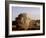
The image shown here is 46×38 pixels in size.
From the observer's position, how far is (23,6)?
5.19ft

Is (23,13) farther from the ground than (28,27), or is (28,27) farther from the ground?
(23,13)

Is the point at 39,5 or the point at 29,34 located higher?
the point at 39,5

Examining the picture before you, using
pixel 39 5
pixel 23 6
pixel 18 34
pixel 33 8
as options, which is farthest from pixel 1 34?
pixel 39 5

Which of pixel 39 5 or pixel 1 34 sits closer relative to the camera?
pixel 1 34

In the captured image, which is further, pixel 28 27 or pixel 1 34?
pixel 28 27

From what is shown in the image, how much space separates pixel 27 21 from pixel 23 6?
0.28 metres

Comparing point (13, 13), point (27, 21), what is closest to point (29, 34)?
point (27, 21)

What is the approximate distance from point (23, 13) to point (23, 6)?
13cm

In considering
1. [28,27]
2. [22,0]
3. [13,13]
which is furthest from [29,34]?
[22,0]

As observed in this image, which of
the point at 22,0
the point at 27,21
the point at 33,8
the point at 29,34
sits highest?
the point at 22,0

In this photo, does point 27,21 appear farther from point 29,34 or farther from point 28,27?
point 29,34

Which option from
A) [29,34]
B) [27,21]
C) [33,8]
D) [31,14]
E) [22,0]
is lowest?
[29,34]

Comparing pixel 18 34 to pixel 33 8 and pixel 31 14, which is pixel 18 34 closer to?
pixel 31 14

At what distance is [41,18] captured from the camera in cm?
163
